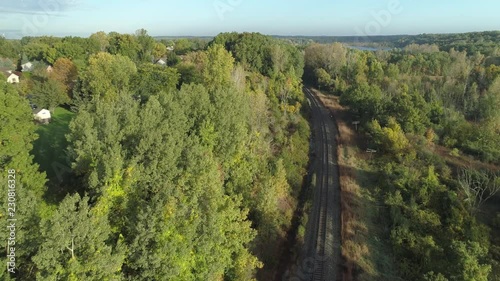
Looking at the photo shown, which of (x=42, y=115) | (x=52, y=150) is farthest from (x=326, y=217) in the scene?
(x=42, y=115)

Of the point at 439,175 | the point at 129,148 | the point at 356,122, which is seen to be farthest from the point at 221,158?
the point at 356,122

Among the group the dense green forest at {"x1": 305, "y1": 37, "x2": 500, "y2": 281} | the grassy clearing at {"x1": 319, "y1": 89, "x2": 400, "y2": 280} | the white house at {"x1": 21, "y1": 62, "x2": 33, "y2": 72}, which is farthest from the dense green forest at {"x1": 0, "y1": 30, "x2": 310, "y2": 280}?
the white house at {"x1": 21, "y1": 62, "x2": 33, "y2": 72}

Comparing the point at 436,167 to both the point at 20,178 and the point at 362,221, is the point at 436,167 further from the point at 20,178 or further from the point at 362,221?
the point at 20,178

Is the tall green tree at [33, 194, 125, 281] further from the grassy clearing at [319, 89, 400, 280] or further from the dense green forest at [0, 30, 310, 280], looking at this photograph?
the grassy clearing at [319, 89, 400, 280]

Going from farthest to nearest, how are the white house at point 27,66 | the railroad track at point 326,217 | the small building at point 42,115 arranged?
1. the white house at point 27,66
2. the small building at point 42,115
3. the railroad track at point 326,217

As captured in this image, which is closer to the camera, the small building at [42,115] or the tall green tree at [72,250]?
the tall green tree at [72,250]

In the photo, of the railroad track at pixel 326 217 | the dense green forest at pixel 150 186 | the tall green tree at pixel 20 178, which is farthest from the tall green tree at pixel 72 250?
the railroad track at pixel 326 217

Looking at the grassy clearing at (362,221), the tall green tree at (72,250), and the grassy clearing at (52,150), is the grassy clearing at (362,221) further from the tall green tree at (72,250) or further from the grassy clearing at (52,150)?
Answer: the grassy clearing at (52,150)
